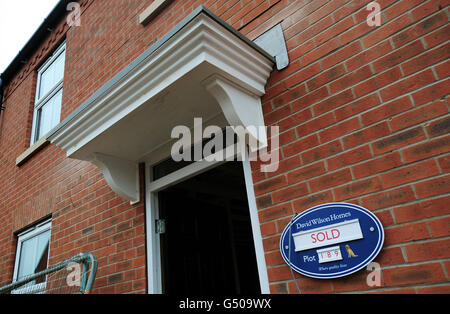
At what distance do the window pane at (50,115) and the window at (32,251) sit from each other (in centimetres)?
157

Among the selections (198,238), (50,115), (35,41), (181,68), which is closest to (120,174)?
(198,238)

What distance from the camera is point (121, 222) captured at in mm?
2977

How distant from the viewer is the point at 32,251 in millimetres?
4262

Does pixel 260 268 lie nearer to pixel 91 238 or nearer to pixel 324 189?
pixel 324 189

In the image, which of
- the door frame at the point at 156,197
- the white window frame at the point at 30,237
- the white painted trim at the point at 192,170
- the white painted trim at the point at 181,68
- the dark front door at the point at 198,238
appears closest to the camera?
the white painted trim at the point at 181,68

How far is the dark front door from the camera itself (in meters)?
2.84

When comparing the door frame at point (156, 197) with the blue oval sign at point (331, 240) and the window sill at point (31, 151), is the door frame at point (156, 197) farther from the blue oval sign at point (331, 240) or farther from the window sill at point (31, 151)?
the window sill at point (31, 151)

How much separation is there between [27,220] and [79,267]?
5.91 feet

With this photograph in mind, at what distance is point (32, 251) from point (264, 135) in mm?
3741

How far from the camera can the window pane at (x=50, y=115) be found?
498 centimetres

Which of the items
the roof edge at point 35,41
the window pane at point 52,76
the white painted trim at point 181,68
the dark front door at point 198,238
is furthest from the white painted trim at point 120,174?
the roof edge at point 35,41

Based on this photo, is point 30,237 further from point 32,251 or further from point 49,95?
point 49,95

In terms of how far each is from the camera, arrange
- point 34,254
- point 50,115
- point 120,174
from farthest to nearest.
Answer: point 50,115
point 34,254
point 120,174

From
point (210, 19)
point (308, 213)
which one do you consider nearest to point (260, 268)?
point (308, 213)
